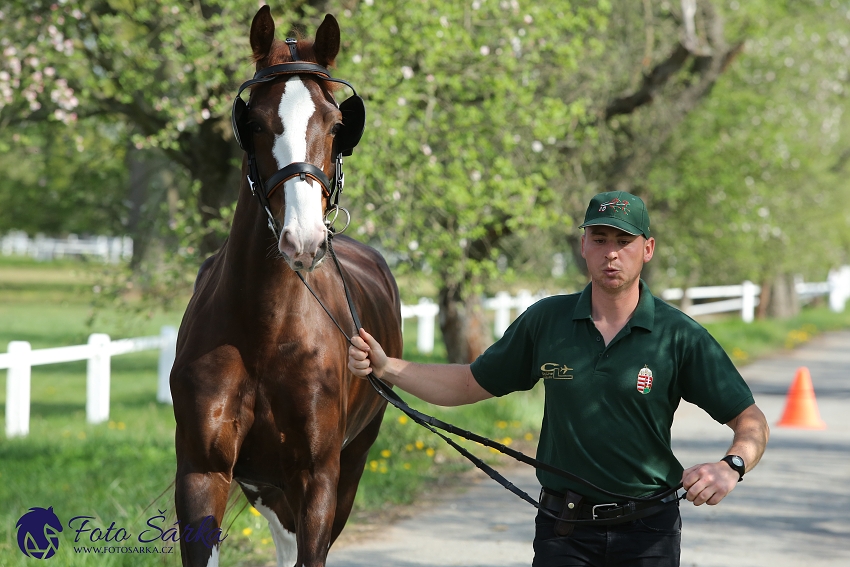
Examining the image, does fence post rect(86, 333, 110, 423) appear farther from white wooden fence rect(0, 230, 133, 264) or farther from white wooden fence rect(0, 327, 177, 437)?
white wooden fence rect(0, 230, 133, 264)

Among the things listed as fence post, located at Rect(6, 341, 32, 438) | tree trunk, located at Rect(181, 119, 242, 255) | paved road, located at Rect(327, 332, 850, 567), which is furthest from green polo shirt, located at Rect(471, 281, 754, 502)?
fence post, located at Rect(6, 341, 32, 438)

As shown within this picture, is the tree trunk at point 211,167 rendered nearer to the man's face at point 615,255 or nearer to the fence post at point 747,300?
the man's face at point 615,255

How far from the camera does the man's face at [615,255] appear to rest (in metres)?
3.29

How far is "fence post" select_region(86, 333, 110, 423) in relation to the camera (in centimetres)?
1121

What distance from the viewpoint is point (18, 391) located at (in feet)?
31.8

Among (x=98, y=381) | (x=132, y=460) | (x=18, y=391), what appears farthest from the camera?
(x=98, y=381)

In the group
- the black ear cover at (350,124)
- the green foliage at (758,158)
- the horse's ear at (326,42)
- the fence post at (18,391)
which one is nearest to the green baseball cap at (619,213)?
the black ear cover at (350,124)

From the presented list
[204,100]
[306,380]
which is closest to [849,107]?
[204,100]

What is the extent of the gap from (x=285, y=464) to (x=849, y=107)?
84.0ft

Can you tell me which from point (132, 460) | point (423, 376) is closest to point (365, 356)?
point (423, 376)

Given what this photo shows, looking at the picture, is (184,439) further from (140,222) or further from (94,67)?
(140,222)

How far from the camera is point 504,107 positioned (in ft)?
30.3

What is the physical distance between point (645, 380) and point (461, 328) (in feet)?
31.9

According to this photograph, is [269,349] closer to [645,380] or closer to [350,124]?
[350,124]
